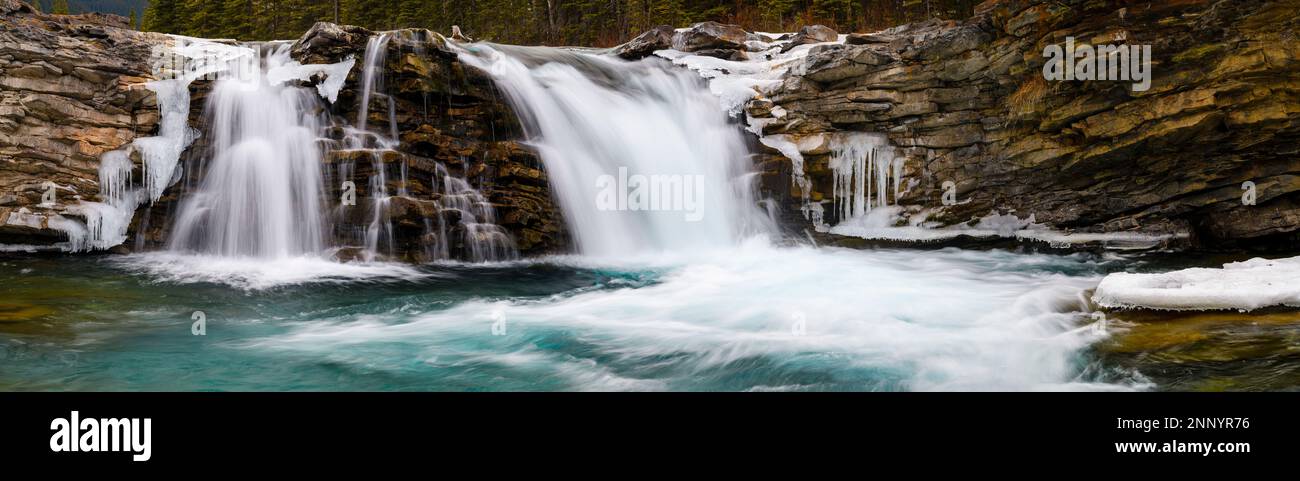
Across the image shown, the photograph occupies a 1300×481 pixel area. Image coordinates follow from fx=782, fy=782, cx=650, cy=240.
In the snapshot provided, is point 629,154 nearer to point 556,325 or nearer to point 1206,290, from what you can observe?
point 556,325

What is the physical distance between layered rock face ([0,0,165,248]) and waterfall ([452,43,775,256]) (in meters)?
5.31

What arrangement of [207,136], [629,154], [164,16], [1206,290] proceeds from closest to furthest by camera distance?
[1206,290]
[207,136]
[629,154]
[164,16]

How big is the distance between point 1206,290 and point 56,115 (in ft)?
47.6

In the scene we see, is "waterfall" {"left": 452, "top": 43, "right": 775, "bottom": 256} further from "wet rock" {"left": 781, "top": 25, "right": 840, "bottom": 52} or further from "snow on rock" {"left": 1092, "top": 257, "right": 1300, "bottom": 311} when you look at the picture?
"snow on rock" {"left": 1092, "top": 257, "right": 1300, "bottom": 311}

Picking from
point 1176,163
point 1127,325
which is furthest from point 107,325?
point 1176,163

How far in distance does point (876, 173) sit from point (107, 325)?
11175 millimetres

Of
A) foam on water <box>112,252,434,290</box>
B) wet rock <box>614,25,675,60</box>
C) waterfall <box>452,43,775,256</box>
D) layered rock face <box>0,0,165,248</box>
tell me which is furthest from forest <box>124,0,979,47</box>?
foam on water <box>112,252,434,290</box>

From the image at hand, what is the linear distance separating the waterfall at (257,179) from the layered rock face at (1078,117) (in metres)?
7.56

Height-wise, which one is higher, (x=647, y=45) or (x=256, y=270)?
(x=647, y=45)

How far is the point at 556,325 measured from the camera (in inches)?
318

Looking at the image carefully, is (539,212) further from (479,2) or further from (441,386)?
(479,2)

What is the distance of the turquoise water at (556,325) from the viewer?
600 cm

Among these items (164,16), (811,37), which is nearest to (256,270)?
(811,37)

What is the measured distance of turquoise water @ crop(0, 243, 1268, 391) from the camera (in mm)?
6004
